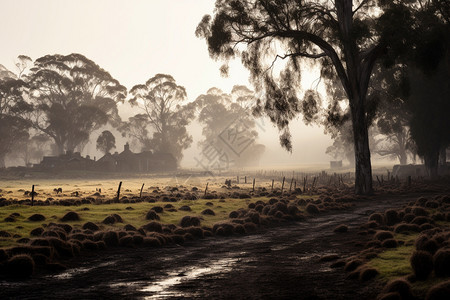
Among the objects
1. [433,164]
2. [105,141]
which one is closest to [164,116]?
[105,141]

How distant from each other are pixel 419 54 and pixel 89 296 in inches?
1113

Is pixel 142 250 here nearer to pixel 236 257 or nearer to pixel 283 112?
pixel 236 257

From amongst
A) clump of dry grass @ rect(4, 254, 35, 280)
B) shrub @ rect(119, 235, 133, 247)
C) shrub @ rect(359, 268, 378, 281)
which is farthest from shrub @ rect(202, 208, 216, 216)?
shrub @ rect(359, 268, 378, 281)

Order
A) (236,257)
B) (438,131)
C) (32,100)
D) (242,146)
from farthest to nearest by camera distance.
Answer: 1. (242,146)
2. (32,100)
3. (438,131)
4. (236,257)

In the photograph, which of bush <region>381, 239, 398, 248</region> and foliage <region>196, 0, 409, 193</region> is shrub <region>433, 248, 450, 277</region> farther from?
foliage <region>196, 0, 409, 193</region>

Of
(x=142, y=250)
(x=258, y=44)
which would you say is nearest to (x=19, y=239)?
(x=142, y=250)

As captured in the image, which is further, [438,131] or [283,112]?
[438,131]

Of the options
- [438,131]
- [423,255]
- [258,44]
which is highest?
[258,44]

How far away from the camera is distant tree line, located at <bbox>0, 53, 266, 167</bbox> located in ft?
290

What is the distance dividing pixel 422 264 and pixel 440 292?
178 centimetres

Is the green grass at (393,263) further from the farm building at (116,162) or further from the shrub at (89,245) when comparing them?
the farm building at (116,162)

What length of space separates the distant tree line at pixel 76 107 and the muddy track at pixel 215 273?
80827 mm

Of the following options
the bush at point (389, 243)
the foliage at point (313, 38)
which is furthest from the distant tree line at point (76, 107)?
the bush at point (389, 243)

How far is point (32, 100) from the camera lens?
96.8 meters
